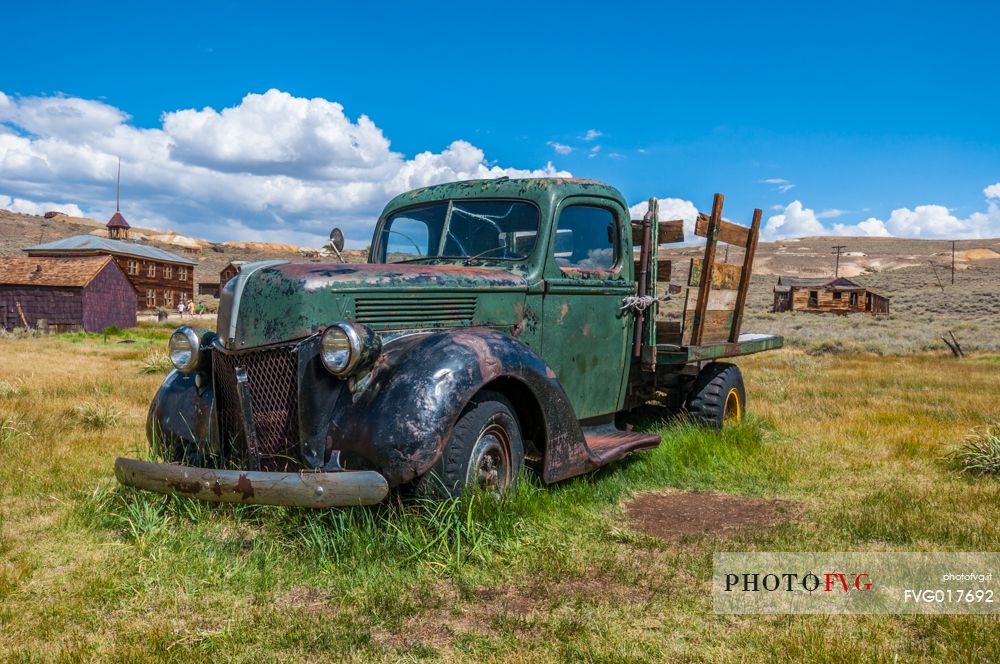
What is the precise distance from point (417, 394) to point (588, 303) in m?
2.03

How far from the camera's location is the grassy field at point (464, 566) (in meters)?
2.71

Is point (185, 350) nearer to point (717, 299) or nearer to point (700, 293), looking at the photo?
point (700, 293)

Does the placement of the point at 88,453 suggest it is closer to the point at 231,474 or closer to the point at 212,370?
the point at 212,370

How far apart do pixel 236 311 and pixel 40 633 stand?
1.69 meters

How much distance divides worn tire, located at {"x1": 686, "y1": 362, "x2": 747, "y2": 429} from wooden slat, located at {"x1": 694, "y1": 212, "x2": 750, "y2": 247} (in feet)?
3.92

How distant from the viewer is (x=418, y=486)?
354 cm

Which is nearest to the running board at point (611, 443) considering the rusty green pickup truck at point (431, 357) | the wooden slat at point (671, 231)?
the rusty green pickup truck at point (431, 357)

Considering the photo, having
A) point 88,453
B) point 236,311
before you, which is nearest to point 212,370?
point 236,311

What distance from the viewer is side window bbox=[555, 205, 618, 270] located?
5.02 m

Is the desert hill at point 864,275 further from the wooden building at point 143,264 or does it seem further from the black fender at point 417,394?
the wooden building at point 143,264

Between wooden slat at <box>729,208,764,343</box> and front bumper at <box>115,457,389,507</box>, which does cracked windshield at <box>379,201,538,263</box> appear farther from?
wooden slat at <box>729,208,764,343</box>

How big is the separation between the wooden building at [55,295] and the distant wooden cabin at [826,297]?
42560mm

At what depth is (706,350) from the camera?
6180mm

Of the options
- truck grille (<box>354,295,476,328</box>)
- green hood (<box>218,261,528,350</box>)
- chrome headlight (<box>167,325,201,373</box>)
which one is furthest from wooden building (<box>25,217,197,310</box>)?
truck grille (<box>354,295,476,328</box>)
